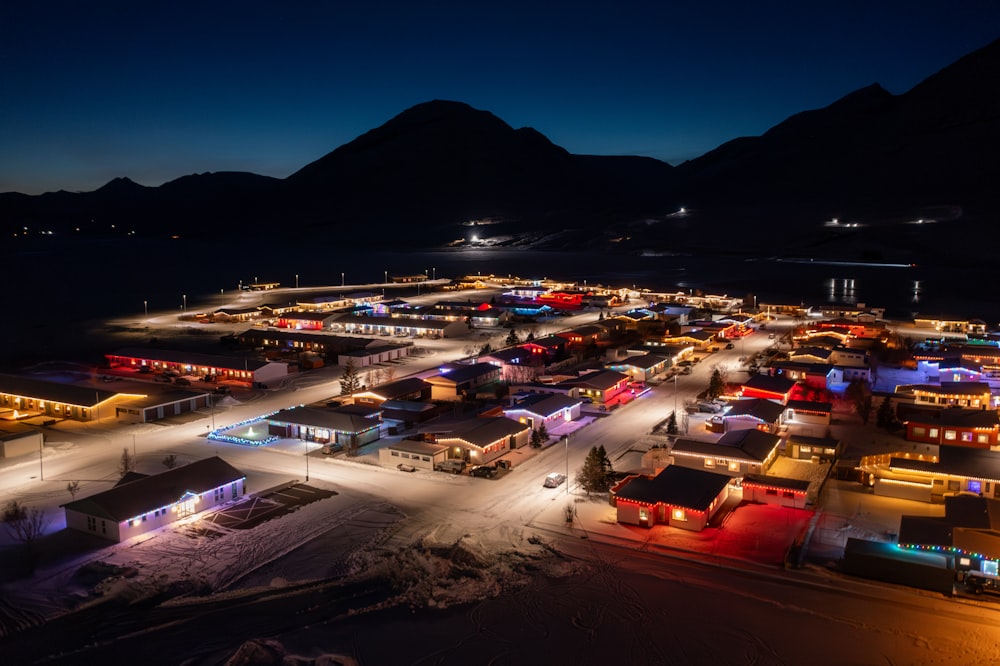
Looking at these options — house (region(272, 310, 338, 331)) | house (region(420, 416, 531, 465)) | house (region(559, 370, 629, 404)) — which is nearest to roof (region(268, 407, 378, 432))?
house (region(420, 416, 531, 465))

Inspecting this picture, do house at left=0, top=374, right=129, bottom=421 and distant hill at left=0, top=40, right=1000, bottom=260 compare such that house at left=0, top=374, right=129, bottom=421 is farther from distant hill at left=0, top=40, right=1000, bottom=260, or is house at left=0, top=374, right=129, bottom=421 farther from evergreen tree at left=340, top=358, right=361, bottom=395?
distant hill at left=0, top=40, right=1000, bottom=260

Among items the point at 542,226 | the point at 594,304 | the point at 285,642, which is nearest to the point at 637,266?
the point at 594,304

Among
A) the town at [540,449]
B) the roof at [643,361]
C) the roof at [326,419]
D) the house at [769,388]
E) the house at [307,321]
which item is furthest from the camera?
the house at [307,321]

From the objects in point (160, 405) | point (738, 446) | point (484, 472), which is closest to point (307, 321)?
point (160, 405)

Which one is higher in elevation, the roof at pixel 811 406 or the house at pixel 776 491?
the roof at pixel 811 406

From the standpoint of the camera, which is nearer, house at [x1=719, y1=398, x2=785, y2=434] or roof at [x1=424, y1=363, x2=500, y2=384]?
house at [x1=719, y1=398, x2=785, y2=434]

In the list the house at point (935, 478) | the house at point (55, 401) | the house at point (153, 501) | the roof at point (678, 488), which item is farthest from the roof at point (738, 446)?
the house at point (55, 401)

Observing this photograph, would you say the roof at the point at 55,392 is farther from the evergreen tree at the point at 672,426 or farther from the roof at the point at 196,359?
the evergreen tree at the point at 672,426
